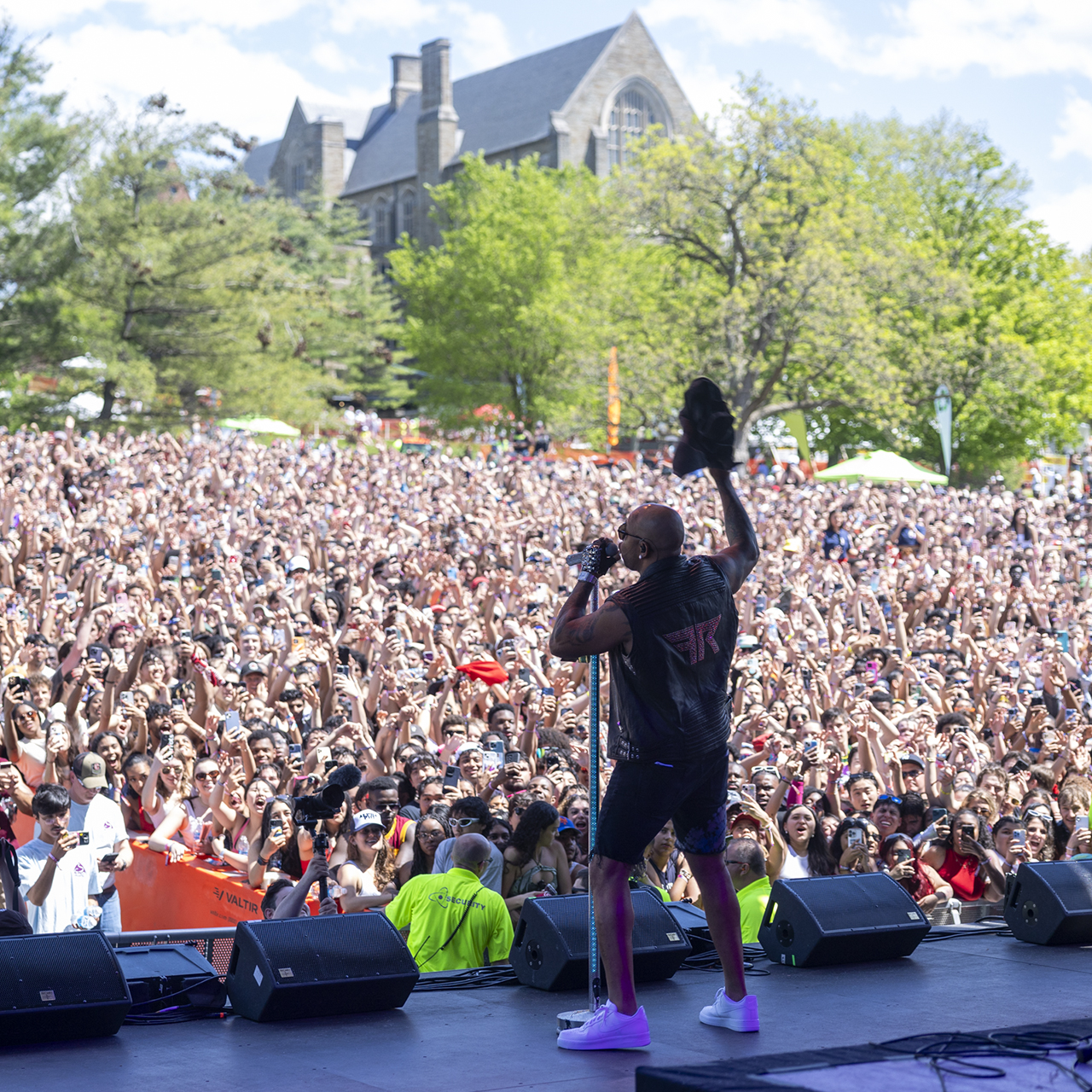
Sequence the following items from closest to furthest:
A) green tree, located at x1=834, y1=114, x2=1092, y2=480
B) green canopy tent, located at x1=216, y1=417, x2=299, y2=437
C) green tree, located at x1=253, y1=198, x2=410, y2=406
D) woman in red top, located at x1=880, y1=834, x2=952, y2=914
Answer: woman in red top, located at x1=880, y1=834, x2=952, y2=914, green canopy tent, located at x1=216, y1=417, x2=299, y2=437, green tree, located at x1=253, y1=198, x2=410, y2=406, green tree, located at x1=834, y1=114, x2=1092, y2=480

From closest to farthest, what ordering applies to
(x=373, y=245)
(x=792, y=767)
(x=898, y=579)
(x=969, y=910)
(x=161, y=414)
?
1. (x=969, y=910)
2. (x=792, y=767)
3. (x=898, y=579)
4. (x=161, y=414)
5. (x=373, y=245)

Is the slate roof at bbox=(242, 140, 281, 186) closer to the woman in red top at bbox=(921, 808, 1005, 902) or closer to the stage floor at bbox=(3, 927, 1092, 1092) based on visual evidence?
the woman in red top at bbox=(921, 808, 1005, 902)

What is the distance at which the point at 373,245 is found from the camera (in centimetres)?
6631

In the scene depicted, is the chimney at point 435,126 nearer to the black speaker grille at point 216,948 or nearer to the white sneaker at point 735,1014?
the black speaker grille at point 216,948

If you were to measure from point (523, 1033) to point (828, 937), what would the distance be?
1205 millimetres

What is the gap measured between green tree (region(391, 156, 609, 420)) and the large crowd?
2389 centimetres

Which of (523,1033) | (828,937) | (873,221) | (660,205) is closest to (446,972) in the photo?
(523,1033)

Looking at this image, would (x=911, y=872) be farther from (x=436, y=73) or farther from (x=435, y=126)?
(x=436, y=73)

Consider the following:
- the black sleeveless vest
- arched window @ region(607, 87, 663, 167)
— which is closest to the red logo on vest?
the black sleeveless vest

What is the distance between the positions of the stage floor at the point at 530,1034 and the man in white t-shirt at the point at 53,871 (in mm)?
1962

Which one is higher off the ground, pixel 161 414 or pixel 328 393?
pixel 328 393

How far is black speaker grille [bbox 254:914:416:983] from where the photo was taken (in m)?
3.86

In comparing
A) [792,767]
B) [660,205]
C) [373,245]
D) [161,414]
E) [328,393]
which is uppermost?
[373,245]

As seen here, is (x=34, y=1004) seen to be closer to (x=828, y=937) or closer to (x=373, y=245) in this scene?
(x=828, y=937)
